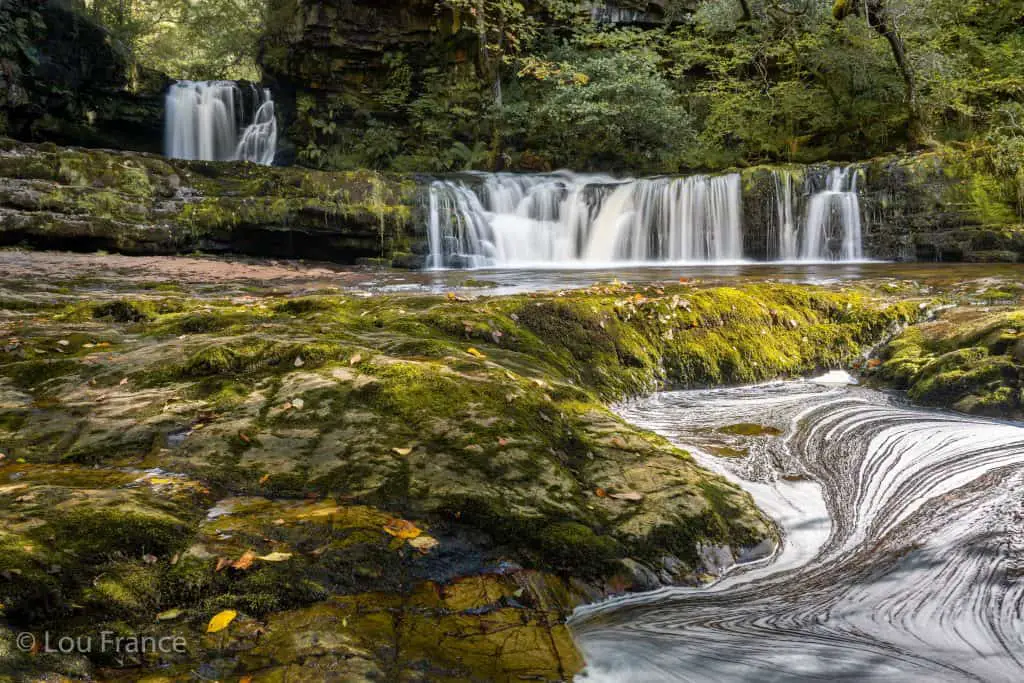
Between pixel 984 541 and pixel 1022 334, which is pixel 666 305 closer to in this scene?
pixel 1022 334

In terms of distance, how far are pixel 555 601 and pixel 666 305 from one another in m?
3.54

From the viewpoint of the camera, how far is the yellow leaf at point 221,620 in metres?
1.66

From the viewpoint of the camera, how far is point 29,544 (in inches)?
66.6

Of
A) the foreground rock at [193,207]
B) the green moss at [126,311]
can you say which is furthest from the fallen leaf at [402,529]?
the foreground rock at [193,207]

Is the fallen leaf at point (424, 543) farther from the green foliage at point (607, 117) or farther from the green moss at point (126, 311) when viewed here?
the green foliage at point (607, 117)

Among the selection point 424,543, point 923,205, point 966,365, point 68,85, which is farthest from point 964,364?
point 68,85

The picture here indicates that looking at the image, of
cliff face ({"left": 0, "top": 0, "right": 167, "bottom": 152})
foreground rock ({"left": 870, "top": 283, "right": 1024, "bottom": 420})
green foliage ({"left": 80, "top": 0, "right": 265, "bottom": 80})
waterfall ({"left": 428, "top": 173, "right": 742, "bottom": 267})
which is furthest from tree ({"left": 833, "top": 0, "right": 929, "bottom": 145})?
green foliage ({"left": 80, "top": 0, "right": 265, "bottom": 80})

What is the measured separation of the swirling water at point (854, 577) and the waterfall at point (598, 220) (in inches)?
417

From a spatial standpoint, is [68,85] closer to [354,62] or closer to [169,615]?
[354,62]

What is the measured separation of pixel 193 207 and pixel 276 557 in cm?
1160

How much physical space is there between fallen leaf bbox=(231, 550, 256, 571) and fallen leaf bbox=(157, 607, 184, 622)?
0.17 meters

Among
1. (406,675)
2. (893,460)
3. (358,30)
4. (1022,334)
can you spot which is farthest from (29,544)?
(358,30)

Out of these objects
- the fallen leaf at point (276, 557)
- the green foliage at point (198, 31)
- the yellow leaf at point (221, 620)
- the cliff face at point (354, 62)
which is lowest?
the yellow leaf at point (221, 620)

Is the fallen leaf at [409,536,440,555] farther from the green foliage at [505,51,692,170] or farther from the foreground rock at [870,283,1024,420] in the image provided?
the green foliage at [505,51,692,170]
